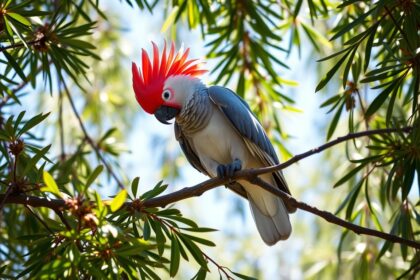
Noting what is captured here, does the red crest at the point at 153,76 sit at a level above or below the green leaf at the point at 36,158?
above

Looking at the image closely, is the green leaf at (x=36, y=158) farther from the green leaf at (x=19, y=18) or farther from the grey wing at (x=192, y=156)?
the grey wing at (x=192, y=156)

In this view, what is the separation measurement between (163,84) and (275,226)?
3.27ft

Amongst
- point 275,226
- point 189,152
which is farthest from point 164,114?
point 275,226

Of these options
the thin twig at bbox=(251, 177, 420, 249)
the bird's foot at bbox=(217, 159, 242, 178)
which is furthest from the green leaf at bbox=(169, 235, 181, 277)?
the bird's foot at bbox=(217, 159, 242, 178)

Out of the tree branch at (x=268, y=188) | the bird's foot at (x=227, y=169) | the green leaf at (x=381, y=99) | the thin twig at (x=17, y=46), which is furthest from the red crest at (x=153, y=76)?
the green leaf at (x=381, y=99)

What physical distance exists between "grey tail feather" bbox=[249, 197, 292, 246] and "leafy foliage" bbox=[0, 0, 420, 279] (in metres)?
0.35

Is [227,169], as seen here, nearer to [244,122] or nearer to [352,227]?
[244,122]

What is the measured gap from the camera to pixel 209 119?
3.31 m

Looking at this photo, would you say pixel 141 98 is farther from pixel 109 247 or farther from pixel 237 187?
pixel 109 247

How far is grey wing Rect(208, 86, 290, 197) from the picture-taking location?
3209 mm

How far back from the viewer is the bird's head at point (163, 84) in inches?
124

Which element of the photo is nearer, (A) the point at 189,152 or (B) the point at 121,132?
(A) the point at 189,152

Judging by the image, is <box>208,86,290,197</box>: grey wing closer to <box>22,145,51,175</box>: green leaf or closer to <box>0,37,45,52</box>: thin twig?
<box>0,37,45,52</box>: thin twig

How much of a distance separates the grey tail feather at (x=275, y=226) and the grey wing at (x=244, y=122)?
0.72ft
